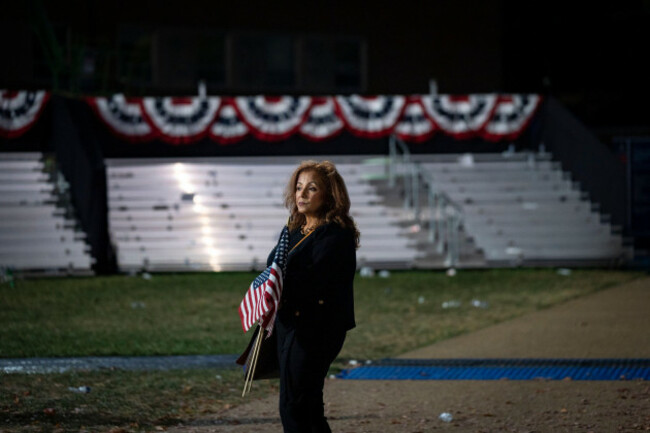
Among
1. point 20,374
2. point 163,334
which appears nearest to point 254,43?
point 163,334

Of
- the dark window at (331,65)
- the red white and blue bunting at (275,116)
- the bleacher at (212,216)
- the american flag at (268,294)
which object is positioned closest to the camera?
the american flag at (268,294)

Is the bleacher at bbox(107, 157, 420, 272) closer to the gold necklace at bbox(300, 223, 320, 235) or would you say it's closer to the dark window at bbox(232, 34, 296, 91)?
the dark window at bbox(232, 34, 296, 91)

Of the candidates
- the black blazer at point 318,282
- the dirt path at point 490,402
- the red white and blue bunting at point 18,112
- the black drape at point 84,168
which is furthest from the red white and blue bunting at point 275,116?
the black blazer at point 318,282

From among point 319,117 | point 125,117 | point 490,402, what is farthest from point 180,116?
point 490,402

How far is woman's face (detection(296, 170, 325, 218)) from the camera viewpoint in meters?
4.95

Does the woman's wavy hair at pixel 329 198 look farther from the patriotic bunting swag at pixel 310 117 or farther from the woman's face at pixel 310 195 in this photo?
the patriotic bunting swag at pixel 310 117

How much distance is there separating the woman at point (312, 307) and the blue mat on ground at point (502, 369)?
381cm

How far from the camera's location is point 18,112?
20.3m

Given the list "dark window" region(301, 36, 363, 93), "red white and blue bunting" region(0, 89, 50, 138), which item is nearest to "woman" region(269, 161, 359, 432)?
"red white and blue bunting" region(0, 89, 50, 138)

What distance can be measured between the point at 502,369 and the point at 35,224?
40.9ft

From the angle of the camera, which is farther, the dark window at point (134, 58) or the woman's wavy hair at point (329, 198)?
the dark window at point (134, 58)

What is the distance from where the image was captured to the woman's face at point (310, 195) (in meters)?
4.95

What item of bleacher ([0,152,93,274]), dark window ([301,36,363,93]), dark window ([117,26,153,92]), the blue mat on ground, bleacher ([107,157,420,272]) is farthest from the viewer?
dark window ([301,36,363,93])

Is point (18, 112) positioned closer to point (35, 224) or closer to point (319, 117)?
point (35, 224)
